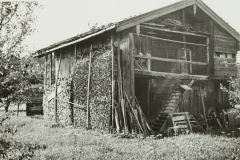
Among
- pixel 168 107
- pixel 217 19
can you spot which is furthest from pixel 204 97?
pixel 217 19

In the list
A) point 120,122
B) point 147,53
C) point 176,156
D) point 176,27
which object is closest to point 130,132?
point 120,122

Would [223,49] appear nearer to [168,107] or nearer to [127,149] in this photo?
[168,107]

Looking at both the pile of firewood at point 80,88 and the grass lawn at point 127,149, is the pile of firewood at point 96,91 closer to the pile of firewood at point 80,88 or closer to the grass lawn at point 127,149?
the pile of firewood at point 80,88

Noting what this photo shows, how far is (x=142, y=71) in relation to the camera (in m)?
13.0

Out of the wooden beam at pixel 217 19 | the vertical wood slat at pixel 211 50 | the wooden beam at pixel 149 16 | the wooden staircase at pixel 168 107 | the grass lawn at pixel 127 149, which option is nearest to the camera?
the grass lawn at pixel 127 149

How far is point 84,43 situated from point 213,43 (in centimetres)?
829

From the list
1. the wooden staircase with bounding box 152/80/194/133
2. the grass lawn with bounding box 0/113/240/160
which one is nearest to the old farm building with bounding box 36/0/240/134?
the wooden staircase with bounding box 152/80/194/133

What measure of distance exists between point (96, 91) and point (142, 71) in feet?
8.44

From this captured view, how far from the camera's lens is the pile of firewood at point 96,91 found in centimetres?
1288

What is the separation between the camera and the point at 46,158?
7617 mm

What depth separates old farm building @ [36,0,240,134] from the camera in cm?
1269

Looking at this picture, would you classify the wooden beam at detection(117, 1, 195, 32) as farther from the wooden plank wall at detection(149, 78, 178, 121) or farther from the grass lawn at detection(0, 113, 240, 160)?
the grass lawn at detection(0, 113, 240, 160)

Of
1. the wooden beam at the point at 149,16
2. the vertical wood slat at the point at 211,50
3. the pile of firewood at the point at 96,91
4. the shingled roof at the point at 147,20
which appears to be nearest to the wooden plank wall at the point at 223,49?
the vertical wood slat at the point at 211,50

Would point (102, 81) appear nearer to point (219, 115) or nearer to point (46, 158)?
point (46, 158)
